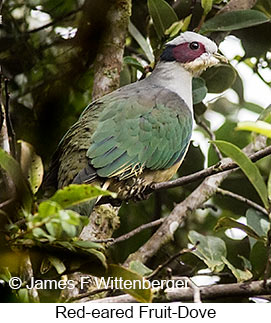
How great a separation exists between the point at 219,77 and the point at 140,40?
290mm

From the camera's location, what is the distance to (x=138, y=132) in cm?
207

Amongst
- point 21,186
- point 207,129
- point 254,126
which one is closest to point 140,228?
point 207,129

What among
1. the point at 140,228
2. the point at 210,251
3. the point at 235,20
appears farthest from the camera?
the point at 235,20

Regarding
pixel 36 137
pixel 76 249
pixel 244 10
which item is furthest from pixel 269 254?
pixel 244 10

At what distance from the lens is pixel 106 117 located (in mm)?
2064

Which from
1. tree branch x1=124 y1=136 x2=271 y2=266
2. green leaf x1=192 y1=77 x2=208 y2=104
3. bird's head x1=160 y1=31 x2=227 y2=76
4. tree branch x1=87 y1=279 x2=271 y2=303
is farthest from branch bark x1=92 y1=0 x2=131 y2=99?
tree branch x1=87 y1=279 x2=271 y2=303

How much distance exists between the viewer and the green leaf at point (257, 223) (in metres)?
1.94

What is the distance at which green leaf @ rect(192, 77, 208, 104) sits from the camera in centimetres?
232

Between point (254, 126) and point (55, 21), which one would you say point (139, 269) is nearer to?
point (254, 126)

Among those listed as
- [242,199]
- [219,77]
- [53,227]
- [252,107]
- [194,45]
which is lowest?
[242,199]

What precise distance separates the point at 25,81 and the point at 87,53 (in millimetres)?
219

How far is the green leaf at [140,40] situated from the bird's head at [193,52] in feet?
0.19

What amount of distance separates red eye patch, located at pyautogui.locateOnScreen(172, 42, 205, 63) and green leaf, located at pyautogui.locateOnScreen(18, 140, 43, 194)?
90cm
